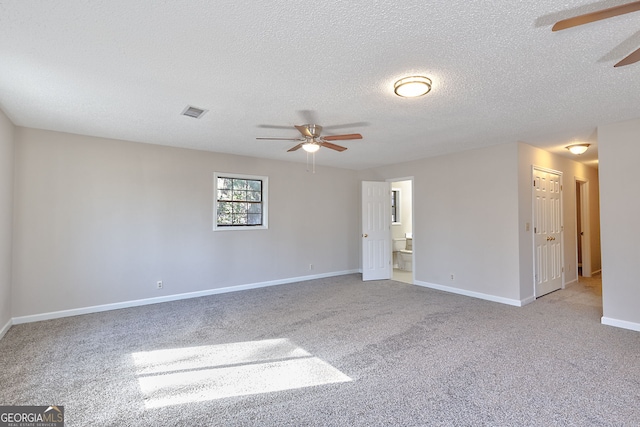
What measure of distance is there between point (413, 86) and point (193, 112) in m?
2.30

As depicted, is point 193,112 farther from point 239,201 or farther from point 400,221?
point 400,221

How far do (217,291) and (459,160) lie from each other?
4.66 m

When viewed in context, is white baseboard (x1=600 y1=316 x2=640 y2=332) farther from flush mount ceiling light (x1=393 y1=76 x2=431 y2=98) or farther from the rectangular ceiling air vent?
the rectangular ceiling air vent

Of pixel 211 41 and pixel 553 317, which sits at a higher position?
pixel 211 41

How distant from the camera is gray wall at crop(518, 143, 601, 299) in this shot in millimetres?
4555

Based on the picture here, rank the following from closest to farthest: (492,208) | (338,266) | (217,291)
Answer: (492,208)
(217,291)
(338,266)

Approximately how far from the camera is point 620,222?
3631 millimetres

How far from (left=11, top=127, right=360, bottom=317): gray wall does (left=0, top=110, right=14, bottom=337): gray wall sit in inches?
5.6

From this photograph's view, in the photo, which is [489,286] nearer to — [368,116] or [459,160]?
[459,160]

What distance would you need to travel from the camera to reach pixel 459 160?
5.23m

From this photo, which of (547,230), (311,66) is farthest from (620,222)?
(311,66)

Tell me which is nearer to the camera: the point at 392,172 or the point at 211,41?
the point at 211,41

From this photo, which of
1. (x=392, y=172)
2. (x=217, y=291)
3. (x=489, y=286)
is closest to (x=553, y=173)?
(x=489, y=286)

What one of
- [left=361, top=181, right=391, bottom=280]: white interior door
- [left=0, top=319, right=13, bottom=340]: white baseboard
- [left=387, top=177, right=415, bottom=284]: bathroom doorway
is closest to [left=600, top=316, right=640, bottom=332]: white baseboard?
[left=361, top=181, right=391, bottom=280]: white interior door
